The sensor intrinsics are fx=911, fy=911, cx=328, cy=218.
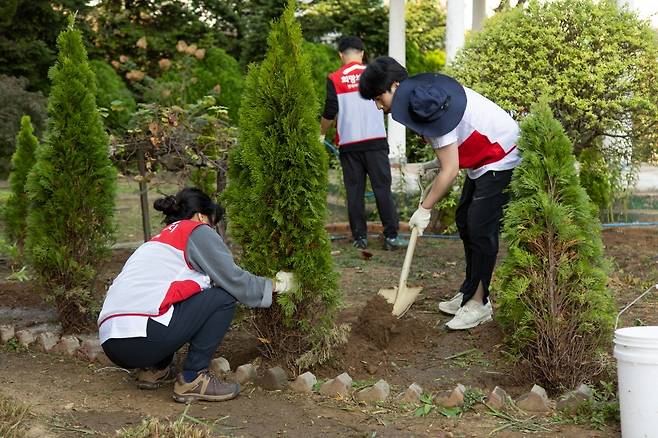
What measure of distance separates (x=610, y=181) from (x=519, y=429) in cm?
590

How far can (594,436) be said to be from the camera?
12.6 ft

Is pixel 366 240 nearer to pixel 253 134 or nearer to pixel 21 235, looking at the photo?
pixel 21 235

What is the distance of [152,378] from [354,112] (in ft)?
14.5

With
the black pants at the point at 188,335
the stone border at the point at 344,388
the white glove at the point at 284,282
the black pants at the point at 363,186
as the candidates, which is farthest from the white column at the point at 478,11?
the black pants at the point at 188,335

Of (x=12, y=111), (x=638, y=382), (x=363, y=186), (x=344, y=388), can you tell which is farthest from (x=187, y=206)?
(x=12, y=111)

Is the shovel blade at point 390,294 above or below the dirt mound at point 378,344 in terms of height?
above

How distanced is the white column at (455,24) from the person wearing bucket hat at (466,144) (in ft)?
26.1

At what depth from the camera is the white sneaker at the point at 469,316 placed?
5539 mm

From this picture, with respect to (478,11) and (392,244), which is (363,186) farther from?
(478,11)

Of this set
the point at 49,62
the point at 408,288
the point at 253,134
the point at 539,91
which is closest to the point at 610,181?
the point at 539,91

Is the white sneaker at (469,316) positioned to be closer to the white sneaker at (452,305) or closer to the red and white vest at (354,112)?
the white sneaker at (452,305)

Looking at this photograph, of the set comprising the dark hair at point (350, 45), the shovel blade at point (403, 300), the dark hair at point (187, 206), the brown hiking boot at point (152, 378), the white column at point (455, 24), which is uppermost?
the white column at point (455, 24)

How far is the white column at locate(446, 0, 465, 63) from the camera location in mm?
13180

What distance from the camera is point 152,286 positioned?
14.3 feet
